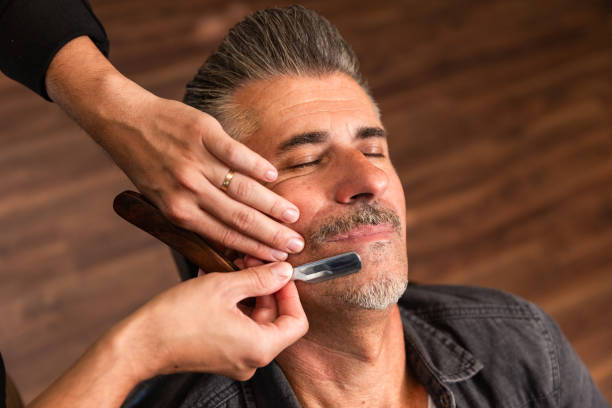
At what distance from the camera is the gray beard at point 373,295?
125 cm

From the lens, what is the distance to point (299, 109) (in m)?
1.40

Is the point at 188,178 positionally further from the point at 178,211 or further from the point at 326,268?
the point at 326,268

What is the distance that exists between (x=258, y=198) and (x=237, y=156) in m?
0.10

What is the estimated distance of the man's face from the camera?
1.27 metres

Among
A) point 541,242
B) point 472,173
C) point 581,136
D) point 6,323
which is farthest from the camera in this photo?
point 581,136

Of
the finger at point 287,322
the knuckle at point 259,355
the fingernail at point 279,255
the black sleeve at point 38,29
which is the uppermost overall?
the black sleeve at point 38,29

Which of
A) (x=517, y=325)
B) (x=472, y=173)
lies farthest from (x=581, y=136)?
(x=517, y=325)

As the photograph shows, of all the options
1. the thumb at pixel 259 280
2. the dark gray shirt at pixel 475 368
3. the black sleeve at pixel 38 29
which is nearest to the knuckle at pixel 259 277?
the thumb at pixel 259 280

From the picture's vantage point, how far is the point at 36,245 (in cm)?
279

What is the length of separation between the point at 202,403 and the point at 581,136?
2942 mm

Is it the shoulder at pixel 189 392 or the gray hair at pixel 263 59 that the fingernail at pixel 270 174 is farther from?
the shoulder at pixel 189 392

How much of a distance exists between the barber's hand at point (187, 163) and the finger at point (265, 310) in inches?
3.4

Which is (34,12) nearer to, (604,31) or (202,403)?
(202,403)

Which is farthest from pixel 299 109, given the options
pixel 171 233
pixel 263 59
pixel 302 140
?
pixel 171 233
